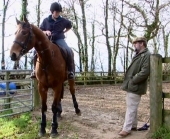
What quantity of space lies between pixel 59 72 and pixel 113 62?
2052cm

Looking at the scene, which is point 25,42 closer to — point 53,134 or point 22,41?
point 22,41

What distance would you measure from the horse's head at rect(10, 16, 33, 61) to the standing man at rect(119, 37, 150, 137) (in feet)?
6.39

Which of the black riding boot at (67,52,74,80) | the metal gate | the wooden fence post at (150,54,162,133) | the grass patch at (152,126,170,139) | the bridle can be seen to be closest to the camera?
the bridle

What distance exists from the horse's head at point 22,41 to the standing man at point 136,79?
1.95 metres

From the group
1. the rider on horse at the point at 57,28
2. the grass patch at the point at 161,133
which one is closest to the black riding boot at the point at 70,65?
the rider on horse at the point at 57,28

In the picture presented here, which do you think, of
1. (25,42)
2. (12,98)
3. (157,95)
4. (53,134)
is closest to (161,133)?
(157,95)

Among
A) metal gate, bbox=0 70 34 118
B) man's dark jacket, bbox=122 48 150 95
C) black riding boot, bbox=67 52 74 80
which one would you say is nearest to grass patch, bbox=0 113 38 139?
metal gate, bbox=0 70 34 118

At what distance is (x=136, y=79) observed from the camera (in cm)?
470

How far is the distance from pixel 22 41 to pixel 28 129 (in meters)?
2.29

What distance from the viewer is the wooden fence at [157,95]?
467 cm

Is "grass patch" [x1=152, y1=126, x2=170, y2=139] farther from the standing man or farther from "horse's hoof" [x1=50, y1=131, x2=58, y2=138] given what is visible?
"horse's hoof" [x1=50, y1=131, x2=58, y2=138]

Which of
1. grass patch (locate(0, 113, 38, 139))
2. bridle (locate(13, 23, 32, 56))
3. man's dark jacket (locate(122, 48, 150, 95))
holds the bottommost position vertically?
grass patch (locate(0, 113, 38, 139))

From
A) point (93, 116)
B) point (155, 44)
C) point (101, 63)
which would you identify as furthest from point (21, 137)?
point (101, 63)

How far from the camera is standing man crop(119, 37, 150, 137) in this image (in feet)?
15.6
